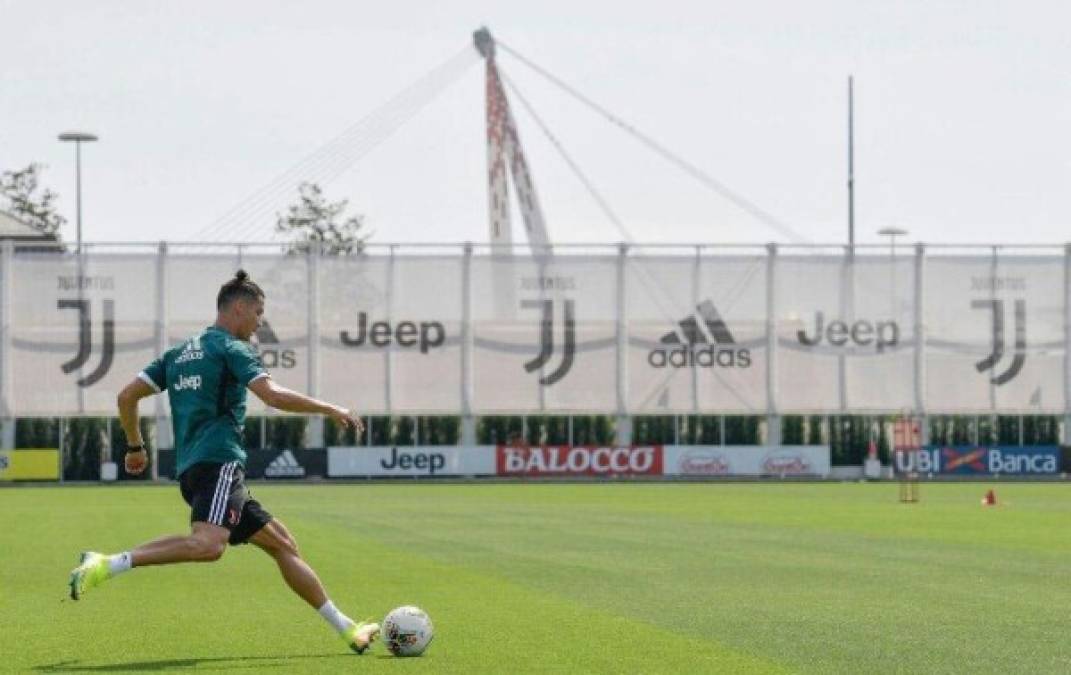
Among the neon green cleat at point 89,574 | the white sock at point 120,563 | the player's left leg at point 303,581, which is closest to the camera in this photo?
the neon green cleat at point 89,574

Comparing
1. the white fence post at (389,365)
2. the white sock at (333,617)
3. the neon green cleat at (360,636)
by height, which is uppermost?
the white fence post at (389,365)

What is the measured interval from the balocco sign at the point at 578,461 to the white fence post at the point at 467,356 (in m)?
4.38

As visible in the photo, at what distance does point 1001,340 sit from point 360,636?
240 ft

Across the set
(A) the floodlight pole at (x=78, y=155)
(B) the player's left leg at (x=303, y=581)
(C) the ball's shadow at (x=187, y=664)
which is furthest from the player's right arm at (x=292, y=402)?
(A) the floodlight pole at (x=78, y=155)

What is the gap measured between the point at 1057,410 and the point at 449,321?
23321mm

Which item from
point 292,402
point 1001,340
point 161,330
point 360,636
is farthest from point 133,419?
point 1001,340

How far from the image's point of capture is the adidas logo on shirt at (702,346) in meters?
83.2

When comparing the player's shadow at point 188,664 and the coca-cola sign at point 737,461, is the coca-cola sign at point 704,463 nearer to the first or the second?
the coca-cola sign at point 737,461

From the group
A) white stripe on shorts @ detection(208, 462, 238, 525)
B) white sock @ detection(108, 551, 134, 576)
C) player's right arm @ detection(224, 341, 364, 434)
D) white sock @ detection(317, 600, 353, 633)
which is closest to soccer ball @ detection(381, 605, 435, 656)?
white sock @ detection(317, 600, 353, 633)

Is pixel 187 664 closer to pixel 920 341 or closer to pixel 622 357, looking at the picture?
pixel 622 357

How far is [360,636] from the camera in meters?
13.3

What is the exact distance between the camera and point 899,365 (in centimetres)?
8400

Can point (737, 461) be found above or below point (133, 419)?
below

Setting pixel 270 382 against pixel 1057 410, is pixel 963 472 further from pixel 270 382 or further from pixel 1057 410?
pixel 270 382
